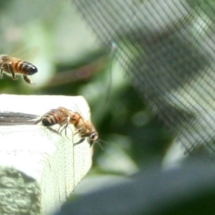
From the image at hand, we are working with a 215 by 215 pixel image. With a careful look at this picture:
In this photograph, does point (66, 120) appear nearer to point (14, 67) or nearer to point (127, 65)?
point (14, 67)

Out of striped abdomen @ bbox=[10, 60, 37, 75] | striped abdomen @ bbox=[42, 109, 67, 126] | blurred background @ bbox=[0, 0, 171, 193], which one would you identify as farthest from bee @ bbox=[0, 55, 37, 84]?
blurred background @ bbox=[0, 0, 171, 193]

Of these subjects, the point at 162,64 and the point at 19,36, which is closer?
the point at 162,64

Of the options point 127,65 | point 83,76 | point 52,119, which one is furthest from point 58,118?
point 83,76

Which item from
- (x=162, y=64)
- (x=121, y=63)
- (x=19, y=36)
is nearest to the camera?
(x=162, y=64)

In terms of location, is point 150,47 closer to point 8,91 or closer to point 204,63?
point 204,63

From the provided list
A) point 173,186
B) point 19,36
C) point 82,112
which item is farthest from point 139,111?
point 173,186

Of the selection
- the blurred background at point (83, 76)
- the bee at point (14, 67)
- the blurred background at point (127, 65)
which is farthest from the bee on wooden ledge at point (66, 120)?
the blurred background at point (83, 76)

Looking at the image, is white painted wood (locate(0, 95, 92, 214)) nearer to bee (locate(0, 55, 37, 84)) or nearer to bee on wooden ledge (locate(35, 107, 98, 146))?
bee on wooden ledge (locate(35, 107, 98, 146))
